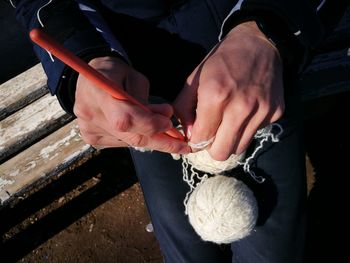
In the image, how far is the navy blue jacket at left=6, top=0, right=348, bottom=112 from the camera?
0.80 meters

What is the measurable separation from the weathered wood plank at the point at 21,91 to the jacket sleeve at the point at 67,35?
0.41 meters

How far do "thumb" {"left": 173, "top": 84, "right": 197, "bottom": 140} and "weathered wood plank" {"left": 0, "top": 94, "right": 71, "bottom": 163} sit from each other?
619 mm

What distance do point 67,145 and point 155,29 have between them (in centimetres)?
49

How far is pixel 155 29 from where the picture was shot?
40.3 inches

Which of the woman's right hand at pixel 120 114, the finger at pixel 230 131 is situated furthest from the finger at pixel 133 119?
the finger at pixel 230 131

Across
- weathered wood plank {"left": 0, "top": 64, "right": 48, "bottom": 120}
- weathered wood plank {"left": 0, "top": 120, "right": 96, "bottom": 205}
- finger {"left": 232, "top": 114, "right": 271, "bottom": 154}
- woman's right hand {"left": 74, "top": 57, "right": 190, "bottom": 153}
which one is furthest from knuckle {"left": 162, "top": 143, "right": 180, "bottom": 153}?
weathered wood plank {"left": 0, "top": 64, "right": 48, "bottom": 120}

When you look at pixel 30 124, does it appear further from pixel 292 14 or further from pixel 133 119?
pixel 292 14

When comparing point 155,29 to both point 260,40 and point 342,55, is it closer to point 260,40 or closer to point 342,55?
point 260,40

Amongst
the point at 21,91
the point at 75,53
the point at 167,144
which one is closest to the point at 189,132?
the point at 167,144

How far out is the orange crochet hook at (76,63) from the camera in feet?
1.61

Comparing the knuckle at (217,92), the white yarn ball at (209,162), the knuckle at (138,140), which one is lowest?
the white yarn ball at (209,162)

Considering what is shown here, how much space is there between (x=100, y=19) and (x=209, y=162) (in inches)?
16.7

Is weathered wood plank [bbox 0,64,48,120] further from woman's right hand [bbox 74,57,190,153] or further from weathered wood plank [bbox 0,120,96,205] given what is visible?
woman's right hand [bbox 74,57,190,153]

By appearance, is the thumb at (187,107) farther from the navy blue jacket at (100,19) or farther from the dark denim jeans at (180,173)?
the dark denim jeans at (180,173)
